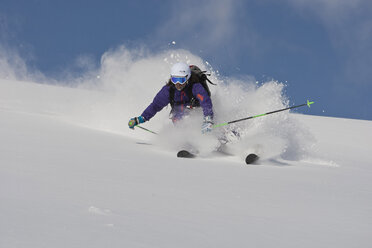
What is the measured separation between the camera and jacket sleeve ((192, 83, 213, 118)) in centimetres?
714

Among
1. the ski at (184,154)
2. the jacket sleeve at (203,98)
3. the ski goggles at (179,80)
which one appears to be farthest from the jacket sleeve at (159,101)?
the ski at (184,154)

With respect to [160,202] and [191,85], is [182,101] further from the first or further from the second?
[160,202]

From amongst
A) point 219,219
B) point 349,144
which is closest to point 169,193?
point 219,219

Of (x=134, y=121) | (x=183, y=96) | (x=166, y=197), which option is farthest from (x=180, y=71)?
(x=166, y=197)

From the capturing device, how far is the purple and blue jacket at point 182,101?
719 cm

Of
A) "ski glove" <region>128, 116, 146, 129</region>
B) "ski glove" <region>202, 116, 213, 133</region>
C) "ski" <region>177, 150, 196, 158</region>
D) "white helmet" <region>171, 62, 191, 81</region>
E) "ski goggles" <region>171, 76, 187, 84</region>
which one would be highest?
"white helmet" <region>171, 62, 191, 81</region>

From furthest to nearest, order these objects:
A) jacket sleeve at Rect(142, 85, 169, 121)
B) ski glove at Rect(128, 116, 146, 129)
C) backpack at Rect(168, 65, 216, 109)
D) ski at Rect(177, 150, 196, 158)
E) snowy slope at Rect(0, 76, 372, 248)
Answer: ski glove at Rect(128, 116, 146, 129) → jacket sleeve at Rect(142, 85, 169, 121) → backpack at Rect(168, 65, 216, 109) → ski at Rect(177, 150, 196, 158) → snowy slope at Rect(0, 76, 372, 248)

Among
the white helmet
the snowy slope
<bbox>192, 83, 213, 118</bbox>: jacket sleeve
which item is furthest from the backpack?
the snowy slope

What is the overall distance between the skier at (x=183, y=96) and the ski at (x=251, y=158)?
2.55ft

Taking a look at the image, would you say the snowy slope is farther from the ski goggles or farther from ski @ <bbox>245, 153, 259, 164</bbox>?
the ski goggles

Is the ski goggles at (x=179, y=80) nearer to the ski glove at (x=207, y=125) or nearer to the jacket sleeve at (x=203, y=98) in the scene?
the jacket sleeve at (x=203, y=98)

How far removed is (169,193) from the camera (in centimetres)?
338

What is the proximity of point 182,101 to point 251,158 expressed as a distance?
163 cm

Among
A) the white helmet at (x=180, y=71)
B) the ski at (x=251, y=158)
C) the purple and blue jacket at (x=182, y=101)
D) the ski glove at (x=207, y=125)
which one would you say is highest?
the white helmet at (x=180, y=71)
